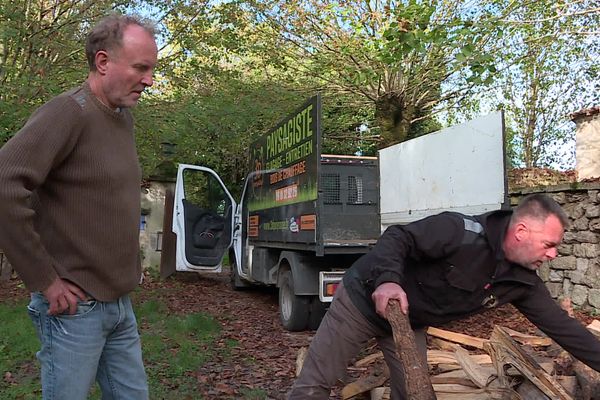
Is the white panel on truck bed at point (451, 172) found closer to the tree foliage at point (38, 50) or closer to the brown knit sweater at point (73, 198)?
the brown knit sweater at point (73, 198)

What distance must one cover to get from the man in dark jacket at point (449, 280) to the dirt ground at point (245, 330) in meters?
1.90

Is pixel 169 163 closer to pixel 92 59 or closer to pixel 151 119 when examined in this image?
pixel 151 119

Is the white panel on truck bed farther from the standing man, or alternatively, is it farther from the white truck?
the standing man

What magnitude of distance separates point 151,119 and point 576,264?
7146 mm

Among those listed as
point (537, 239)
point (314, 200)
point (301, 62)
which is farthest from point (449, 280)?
point (301, 62)

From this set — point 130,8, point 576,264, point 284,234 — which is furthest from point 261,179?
point 576,264

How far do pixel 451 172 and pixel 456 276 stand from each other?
12.0ft

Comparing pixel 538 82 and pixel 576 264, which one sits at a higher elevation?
pixel 538 82

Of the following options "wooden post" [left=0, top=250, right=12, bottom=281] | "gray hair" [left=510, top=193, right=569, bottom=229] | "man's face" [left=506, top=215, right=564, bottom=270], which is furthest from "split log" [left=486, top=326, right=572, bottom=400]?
"wooden post" [left=0, top=250, right=12, bottom=281]

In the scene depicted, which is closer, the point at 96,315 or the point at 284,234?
the point at 96,315

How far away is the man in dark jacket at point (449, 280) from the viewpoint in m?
2.72

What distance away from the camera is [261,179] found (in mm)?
9102

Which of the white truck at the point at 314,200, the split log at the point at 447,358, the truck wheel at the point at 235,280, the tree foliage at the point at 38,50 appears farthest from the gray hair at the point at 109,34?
the truck wheel at the point at 235,280

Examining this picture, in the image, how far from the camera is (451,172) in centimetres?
632
